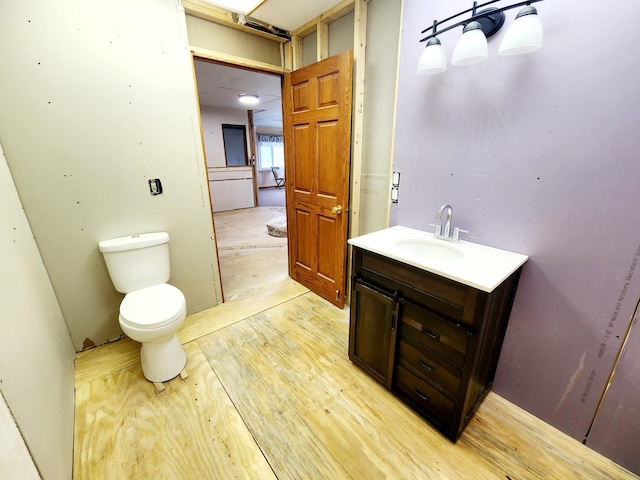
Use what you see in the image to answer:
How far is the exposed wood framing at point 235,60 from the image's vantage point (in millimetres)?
1979

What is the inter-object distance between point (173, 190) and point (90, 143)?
0.53m

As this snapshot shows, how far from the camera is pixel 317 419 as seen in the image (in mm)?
1413

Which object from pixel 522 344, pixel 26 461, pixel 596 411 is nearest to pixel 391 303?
pixel 522 344

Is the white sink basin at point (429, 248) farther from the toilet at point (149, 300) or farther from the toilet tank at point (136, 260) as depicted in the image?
the toilet tank at point (136, 260)

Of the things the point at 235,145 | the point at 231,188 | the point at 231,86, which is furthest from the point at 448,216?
the point at 235,145

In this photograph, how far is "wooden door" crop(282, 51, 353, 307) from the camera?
1997 mm

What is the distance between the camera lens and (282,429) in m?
1.36

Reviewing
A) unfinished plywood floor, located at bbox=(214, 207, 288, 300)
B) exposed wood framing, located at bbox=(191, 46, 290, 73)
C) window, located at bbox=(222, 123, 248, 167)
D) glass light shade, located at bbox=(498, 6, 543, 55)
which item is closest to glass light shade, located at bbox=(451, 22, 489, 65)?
glass light shade, located at bbox=(498, 6, 543, 55)

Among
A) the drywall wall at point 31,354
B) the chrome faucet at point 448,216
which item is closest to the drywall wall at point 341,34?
the chrome faucet at point 448,216

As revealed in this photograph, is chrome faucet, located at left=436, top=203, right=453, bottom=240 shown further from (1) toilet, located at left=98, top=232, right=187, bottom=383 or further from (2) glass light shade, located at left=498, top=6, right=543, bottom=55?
(1) toilet, located at left=98, top=232, right=187, bottom=383

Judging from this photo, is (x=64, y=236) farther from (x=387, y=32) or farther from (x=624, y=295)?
(x=624, y=295)

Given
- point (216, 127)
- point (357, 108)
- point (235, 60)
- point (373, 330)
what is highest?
point (235, 60)

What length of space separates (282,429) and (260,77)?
3.88 m

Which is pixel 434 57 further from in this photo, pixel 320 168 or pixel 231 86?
pixel 231 86
